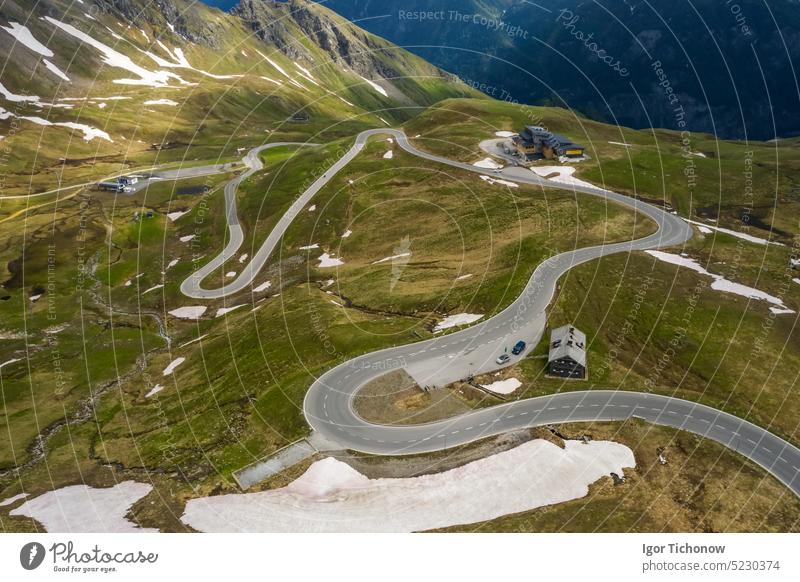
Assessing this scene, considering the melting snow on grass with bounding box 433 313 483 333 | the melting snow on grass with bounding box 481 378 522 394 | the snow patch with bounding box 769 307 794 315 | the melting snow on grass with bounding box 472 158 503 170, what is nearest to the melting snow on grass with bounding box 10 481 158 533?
the melting snow on grass with bounding box 481 378 522 394

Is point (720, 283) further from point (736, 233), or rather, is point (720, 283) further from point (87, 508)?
point (87, 508)

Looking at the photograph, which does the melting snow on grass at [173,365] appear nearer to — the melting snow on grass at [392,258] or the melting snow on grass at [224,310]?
the melting snow on grass at [224,310]

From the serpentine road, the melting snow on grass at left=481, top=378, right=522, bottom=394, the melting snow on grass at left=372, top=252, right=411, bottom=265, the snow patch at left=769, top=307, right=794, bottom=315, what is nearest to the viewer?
the serpentine road

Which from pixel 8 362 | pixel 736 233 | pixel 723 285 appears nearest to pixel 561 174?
pixel 736 233

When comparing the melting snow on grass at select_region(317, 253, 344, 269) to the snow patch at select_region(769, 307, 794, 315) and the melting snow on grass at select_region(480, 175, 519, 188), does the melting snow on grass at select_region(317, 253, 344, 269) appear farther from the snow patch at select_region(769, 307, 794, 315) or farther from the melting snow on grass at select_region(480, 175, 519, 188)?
the snow patch at select_region(769, 307, 794, 315)

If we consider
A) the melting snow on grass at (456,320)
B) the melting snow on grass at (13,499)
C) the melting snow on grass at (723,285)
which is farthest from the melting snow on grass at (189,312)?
the melting snow on grass at (723,285)

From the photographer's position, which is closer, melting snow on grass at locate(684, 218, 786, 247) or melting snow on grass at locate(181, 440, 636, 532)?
melting snow on grass at locate(181, 440, 636, 532)
